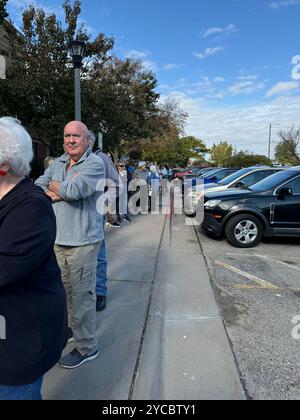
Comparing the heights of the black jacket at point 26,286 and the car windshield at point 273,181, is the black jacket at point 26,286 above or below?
below

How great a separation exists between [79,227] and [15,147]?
1212 mm

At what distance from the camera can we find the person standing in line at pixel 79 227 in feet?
8.40

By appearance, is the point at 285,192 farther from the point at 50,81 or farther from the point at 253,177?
the point at 50,81

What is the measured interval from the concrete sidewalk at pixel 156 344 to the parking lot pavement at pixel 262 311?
0.50 feet

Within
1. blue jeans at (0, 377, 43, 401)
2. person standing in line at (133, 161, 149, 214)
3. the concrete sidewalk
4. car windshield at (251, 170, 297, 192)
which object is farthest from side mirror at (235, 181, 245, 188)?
blue jeans at (0, 377, 43, 401)

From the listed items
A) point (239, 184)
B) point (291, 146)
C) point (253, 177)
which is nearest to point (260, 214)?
point (239, 184)

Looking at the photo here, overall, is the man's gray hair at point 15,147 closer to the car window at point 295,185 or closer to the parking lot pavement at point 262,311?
the parking lot pavement at point 262,311

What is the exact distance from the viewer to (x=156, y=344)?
313 centimetres

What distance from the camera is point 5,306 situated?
1.41m

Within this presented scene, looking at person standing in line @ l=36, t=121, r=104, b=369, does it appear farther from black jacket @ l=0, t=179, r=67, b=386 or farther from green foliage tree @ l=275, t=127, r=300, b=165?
Result: green foliage tree @ l=275, t=127, r=300, b=165

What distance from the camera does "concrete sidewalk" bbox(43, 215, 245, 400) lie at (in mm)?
2492

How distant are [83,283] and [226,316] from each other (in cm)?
189

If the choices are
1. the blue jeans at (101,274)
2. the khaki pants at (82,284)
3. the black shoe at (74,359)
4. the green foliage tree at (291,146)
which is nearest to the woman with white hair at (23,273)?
the khaki pants at (82,284)
